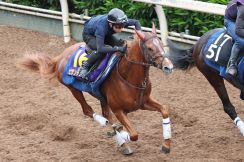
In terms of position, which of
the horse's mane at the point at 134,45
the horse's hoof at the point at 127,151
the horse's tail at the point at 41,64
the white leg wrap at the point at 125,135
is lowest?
the horse's hoof at the point at 127,151

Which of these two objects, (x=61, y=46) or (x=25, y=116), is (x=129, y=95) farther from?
(x=61, y=46)

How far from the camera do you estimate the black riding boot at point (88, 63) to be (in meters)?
6.94

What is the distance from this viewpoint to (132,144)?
7.30 metres

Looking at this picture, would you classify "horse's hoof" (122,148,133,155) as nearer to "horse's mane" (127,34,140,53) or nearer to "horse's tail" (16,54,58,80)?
"horse's mane" (127,34,140,53)

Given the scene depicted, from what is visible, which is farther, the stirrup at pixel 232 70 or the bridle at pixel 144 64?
the stirrup at pixel 232 70

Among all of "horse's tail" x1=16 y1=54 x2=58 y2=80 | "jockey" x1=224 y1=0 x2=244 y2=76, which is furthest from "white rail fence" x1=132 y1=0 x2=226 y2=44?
"horse's tail" x1=16 y1=54 x2=58 y2=80

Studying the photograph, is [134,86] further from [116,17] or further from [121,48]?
[116,17]

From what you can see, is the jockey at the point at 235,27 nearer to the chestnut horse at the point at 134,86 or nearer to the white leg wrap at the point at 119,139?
the chestnut horse at the point at 134,86

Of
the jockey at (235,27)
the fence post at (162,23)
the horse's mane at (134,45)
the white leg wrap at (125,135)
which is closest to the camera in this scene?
the horse's mane at (134,45)

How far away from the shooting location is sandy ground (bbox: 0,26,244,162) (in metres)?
6.95

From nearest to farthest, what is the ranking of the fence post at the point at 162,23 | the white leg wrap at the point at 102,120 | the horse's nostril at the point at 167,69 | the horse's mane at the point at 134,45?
the horse's nostril at the point at 167,69, the horse's mane at the point at 134,45, the white leg wrap at the point at 102,120, the fence post at the point at 162,23

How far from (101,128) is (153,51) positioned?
82.4 inches

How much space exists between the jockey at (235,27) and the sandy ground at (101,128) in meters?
1.00

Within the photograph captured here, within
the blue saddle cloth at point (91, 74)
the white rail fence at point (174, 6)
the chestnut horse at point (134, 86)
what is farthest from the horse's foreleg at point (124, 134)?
the white rail fence at point (174, 6)
